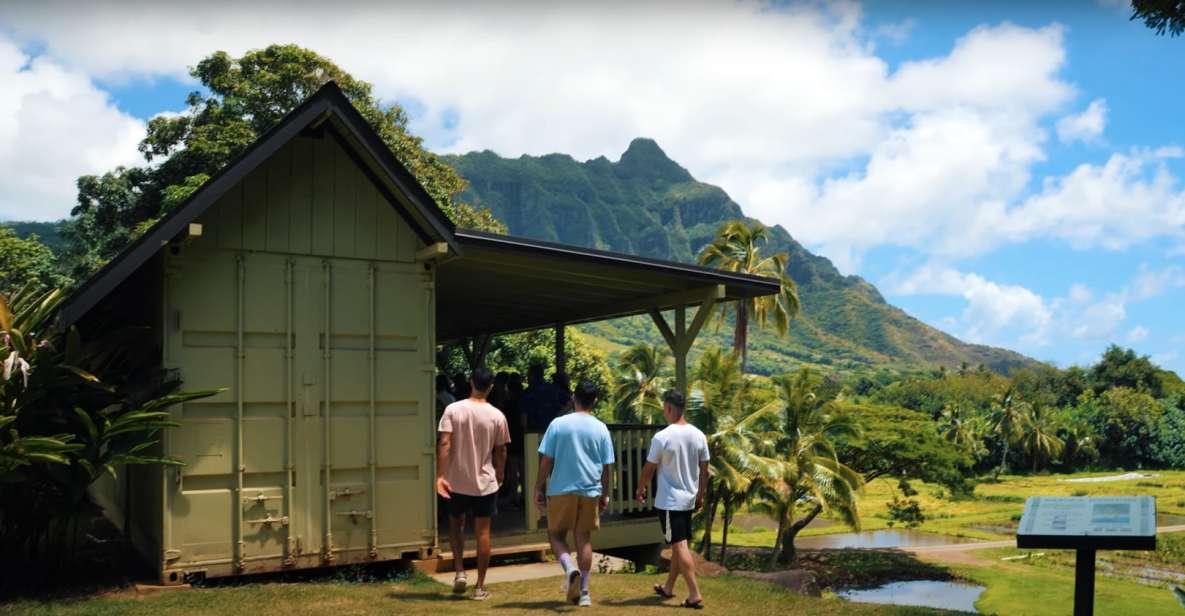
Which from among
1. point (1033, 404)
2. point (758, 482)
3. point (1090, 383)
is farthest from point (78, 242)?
point (1090, 383)

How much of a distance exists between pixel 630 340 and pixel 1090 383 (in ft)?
201

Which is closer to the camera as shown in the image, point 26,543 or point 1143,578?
point 26,543

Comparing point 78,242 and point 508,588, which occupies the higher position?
point 78,242

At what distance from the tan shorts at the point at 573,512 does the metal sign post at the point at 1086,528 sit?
3.18 metres

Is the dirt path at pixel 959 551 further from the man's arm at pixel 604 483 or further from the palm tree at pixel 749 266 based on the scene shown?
the man's arm at pixel 604 483

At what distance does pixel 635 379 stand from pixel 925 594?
14.8 meters

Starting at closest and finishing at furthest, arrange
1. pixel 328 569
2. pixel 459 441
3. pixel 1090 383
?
pixel 459 441 → pixel 328 569 → pixel 1090 383

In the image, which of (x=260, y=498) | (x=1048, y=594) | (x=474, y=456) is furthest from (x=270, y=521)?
(x=1048, y=594)

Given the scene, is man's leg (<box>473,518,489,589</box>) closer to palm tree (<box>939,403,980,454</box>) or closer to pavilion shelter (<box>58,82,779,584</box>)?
pavilion shelter (<box>58,82,779,584</box>)

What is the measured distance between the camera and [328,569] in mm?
9039

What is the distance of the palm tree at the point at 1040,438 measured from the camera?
267ft

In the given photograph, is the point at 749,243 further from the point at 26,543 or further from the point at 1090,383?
the point at 1090,383

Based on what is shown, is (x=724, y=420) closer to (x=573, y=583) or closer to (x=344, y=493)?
(x=344, y=493)

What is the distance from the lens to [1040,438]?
8131 centimetres
